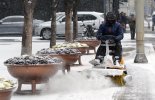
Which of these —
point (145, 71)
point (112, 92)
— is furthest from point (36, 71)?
point (145, 71)

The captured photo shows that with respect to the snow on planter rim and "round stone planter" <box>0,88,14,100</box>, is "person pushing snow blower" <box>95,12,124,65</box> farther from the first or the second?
"round stone planter" <box>0,88,14,100</box>

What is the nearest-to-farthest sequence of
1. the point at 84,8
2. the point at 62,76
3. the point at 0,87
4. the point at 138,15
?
1. the point at 0,87
2. the point at 62,76
3. the point at 138,15
4. the point at 84,8

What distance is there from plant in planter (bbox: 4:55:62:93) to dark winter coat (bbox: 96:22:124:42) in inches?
86.2

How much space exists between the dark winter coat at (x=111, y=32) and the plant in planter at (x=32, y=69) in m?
2.19

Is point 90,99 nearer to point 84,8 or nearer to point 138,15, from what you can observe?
point 138,15

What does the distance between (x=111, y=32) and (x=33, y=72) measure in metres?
3.10

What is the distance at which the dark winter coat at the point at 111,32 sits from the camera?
1264 cm

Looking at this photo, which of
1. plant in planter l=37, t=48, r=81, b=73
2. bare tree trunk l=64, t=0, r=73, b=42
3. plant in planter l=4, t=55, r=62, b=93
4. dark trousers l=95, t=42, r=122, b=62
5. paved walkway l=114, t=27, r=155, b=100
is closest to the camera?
plant in planter l=4, t=55, r=62, b=93

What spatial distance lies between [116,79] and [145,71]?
3.38 m

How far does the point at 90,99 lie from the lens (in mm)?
10266

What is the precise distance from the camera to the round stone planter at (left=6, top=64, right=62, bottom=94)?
10.4 metres

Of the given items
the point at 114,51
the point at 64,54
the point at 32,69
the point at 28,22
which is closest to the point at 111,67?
the point at 114,51

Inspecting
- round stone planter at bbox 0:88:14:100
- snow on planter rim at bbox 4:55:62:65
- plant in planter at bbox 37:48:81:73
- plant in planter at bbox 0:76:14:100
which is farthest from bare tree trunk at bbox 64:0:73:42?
round stone planter at bbox 0:88:14:100

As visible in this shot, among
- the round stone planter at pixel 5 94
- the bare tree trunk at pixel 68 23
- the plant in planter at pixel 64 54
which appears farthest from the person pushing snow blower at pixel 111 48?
the bare tree trunk at pixel 68 23
